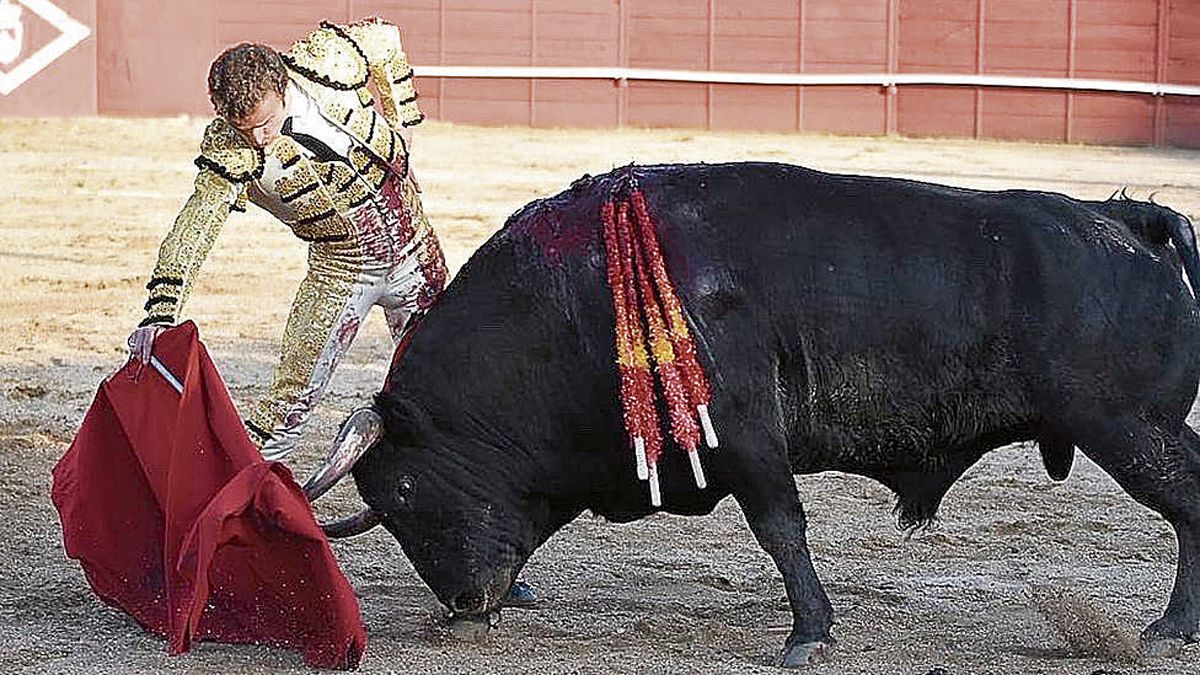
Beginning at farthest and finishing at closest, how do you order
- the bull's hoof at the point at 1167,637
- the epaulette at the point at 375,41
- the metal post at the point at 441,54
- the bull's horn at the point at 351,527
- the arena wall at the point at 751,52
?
the metal post at the point at 441,54 → the arena wall at the point at 751,52 → the epaulette at the point at 375,41 → the bull's horn at the point at 351,527 → the bull's hoof at the point at 1167,637

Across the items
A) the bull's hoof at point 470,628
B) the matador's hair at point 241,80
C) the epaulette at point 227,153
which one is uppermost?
the matador's hair at point 241,80

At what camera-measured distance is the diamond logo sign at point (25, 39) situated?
50.2 ft

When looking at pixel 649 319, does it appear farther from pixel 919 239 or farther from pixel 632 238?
pixel 919 239

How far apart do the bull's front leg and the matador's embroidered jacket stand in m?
1.00

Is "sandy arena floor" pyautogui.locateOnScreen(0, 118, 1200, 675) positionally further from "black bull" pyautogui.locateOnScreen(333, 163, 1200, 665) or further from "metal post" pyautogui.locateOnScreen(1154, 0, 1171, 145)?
"metal post" pyautogui.locateOnScreen(1154, 0, 1171, 145)

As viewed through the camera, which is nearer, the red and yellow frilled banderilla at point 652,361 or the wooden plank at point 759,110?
the red and yellow frilled banderilla at point 652,361

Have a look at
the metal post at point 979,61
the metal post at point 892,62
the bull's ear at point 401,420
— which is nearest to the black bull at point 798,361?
the bull's ear at point 401,420

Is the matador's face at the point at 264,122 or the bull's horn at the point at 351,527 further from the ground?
the matador's face at the point at 264,122

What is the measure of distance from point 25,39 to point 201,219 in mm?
Result: 12118

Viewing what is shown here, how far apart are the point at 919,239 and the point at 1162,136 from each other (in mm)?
12709

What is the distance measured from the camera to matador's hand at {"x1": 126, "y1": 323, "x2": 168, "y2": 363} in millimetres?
3922

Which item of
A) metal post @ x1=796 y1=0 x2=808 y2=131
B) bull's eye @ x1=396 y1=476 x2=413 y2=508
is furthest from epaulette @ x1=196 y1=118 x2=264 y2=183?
metal post @ x1=796 y1=0 x2=808 y2=131

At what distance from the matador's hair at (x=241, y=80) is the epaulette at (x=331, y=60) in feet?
1.05

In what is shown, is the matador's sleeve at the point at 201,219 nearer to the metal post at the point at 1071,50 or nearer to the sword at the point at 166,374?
the sword at the point at 166,374
